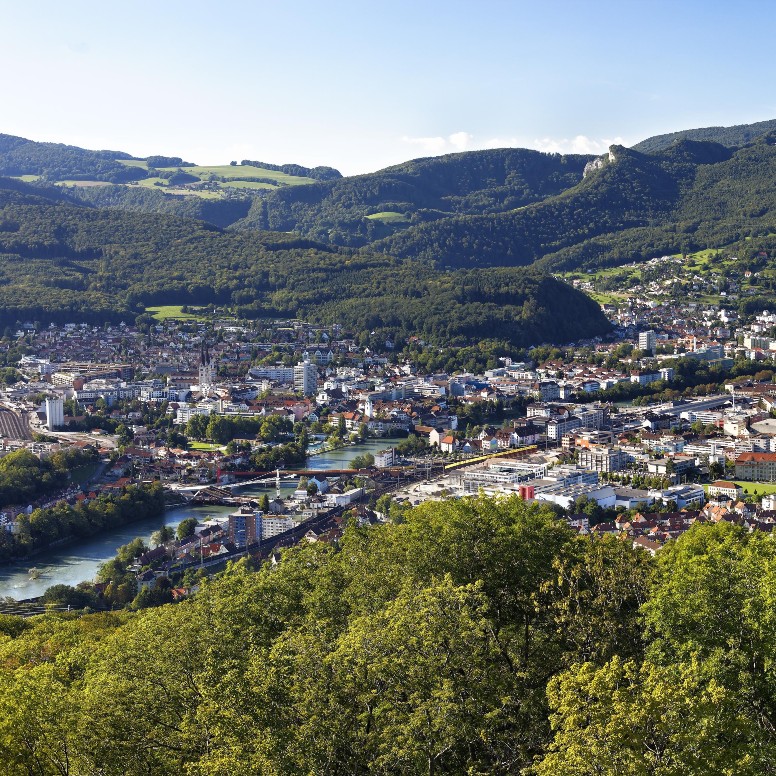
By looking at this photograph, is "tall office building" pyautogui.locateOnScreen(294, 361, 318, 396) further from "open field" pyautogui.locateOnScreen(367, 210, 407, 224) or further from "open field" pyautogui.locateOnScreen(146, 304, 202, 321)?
"open field" pyautogui.locateOnScreen(367, 210, 407, 224)

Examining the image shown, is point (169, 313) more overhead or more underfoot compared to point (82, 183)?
more underfoot

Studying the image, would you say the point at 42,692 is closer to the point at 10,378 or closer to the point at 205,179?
the point at 10,378

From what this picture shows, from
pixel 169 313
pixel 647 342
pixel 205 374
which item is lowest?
pixel 205 374

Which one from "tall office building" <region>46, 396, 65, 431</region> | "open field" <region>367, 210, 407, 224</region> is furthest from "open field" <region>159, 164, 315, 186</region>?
"tall office building" <region>46, 396, 65, 431</region>

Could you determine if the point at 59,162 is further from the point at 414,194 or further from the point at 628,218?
the point at 628,218

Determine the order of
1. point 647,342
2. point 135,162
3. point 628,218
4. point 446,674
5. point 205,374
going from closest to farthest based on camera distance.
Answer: point 446,674, point 205,374, point 647,342, point 628,218, point 135,162

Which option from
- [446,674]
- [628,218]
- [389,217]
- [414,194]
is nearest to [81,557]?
[446,674]

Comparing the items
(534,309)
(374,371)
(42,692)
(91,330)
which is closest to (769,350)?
(534,309)

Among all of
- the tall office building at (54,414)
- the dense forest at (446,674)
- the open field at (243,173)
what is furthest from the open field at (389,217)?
the dense forest at (446,674)
